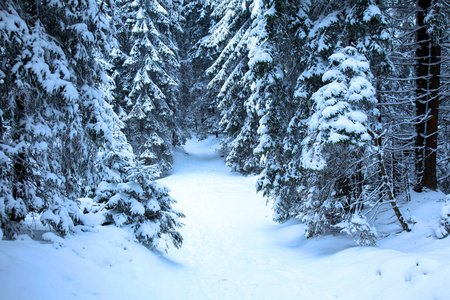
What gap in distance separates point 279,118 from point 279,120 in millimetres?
64

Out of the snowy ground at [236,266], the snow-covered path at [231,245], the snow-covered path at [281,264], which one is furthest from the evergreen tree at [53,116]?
the snow-covered path at [281,264]

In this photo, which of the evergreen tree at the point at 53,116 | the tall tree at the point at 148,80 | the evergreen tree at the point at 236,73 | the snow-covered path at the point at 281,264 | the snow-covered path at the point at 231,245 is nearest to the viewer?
the evergreen tree at the point at 53,116

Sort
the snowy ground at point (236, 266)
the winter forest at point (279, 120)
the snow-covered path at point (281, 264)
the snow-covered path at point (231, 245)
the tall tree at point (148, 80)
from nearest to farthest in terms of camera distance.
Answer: the snowy ground at point (236, 266), the snow-covered path at point (281, 264), the winter forest at point (279, 120), the snow-covered path at point (231, 245), the tall tree at point (148, 80)

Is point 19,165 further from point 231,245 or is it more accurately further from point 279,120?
point 279,120

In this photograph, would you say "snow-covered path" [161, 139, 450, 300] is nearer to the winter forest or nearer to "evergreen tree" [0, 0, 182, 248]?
the winter forest

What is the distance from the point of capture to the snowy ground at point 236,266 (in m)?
3.87

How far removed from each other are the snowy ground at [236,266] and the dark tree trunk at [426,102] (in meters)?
0.72

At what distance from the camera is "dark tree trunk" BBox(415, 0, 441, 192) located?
23.7ft

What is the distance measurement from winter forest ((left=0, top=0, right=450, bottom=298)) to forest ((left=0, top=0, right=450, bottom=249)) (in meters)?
0.03

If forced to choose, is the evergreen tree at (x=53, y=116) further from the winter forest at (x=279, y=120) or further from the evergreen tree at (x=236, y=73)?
the evergreen tree at (x=236, y=73)

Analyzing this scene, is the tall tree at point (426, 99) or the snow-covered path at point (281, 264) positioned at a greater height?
the tall tree at point (426, 99)

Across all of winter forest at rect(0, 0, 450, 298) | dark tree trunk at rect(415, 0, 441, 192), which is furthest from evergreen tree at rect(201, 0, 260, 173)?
dark tree trunk at rect(415, 0, 441, 192)

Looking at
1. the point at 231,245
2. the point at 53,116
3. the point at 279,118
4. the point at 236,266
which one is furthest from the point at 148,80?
the point at 236,266

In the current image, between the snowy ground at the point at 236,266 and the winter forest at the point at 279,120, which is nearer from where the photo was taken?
the snowy ground at the point at 236,266
